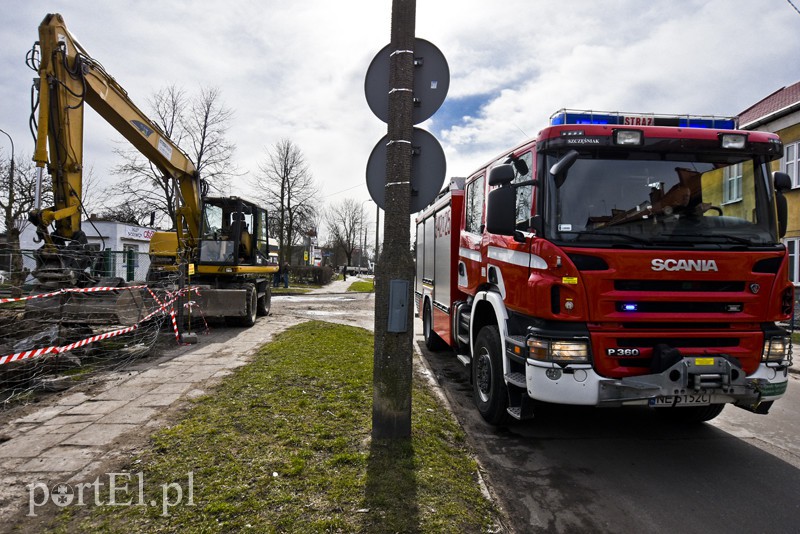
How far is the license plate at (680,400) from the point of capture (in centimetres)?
345

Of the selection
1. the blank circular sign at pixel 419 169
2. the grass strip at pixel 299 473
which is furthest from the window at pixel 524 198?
the grass strip at pixel 299 473

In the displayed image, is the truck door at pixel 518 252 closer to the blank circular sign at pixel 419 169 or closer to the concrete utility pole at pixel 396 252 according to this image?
the blank circular sign at pixel 419 169

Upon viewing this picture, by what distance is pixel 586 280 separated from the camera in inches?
138

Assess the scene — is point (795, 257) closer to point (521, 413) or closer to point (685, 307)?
point (685, 307)

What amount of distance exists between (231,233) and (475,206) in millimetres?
7532

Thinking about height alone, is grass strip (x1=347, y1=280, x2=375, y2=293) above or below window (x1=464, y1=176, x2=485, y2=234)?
below

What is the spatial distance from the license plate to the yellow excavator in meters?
7.51

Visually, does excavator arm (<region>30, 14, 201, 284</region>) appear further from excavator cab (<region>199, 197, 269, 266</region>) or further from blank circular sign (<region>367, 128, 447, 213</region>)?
blank circular sign (<region>367, 128, 447, 213</region>)

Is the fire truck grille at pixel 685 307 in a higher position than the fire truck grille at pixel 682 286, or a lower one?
lower

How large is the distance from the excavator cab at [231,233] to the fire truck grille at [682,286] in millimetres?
9189

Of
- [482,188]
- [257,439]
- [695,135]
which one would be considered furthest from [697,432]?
[257,439]

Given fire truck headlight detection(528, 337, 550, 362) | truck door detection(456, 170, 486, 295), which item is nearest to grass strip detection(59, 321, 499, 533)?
fire truck headlight detection(528, 337, 550, 362)

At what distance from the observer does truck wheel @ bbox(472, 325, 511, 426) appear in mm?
4383

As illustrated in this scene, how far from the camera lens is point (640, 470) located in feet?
12.4
